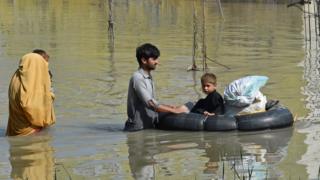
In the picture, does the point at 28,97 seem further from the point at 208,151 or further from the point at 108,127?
the point at 208,151

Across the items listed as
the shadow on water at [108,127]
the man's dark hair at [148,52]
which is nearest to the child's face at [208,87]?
the man's dark hair at [148,52]

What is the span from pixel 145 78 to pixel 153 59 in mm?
308

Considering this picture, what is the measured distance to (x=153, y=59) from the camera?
34.0 ft

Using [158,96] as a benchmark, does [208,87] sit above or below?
above

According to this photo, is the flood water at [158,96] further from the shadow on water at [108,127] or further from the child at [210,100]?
the child at [210,100]

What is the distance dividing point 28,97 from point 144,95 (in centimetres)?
167

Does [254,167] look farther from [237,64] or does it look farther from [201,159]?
[237,64]

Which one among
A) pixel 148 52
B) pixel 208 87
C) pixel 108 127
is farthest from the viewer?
pixel 108 127

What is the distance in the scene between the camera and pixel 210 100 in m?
11.0

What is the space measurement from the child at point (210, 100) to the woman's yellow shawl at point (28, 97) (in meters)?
2.20

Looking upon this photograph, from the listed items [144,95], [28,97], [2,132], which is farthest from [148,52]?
[2,132]

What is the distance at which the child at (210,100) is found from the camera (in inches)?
422

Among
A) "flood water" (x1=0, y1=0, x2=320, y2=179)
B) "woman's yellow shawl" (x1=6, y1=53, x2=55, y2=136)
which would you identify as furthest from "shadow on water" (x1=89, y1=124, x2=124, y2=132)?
"woman's yellow shawl" (x1=6, y1=53, x2=55, y2=136)

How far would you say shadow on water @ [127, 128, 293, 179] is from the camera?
27.8ft
